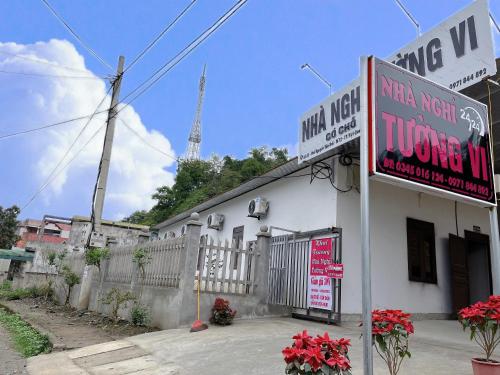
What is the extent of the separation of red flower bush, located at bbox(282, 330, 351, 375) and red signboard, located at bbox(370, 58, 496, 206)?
49.5 inches

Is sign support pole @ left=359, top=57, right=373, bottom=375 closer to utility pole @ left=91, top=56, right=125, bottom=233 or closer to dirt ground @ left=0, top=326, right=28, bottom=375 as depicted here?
dirt ground @ left=0, top=326, right=28, bottom=375

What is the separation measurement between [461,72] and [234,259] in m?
5.38

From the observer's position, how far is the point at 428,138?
3.41m

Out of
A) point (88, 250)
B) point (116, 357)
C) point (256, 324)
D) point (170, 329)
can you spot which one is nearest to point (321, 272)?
point (256, 324)

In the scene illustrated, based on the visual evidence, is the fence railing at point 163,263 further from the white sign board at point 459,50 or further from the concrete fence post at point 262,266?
the white sign board at point 459,50

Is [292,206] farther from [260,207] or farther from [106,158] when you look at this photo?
[106,158]

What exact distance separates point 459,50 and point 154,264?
24.0ft

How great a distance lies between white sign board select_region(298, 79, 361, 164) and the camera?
302 inches

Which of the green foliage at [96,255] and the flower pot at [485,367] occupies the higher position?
the green foliage at [96,255]

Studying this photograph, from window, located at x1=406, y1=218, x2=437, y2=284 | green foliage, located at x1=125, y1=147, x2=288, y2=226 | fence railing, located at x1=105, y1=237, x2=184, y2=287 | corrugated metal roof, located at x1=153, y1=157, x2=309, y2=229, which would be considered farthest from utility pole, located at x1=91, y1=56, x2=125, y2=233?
green foliage, located at x1=125, y1=147, x2=288, y2=226

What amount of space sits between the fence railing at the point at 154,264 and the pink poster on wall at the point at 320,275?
9.43 ft

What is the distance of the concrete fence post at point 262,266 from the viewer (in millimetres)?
8664

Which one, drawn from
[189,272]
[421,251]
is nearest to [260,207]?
[189,272]

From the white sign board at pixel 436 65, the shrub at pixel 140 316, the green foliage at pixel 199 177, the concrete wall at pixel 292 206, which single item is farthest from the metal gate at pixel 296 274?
the green foliage at pixel 199 177
